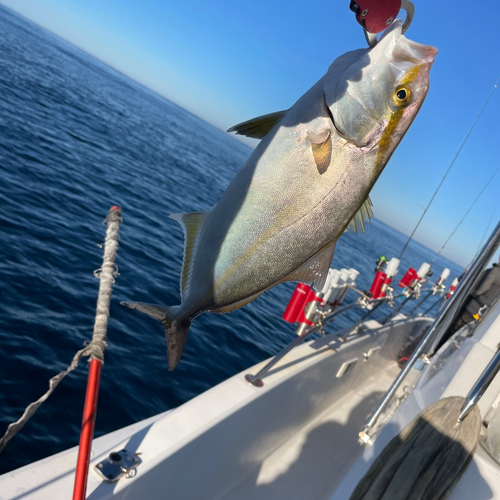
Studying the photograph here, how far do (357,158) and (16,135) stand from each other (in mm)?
18392

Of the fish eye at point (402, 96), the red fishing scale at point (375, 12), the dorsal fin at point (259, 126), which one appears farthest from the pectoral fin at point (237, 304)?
the red fishing scale at point (375, 12)

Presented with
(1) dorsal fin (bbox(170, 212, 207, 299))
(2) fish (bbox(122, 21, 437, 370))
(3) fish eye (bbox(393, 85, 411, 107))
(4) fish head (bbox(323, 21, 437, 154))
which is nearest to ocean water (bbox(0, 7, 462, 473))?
(1) dorsal fin (bbox(170, 212, 207, 299))

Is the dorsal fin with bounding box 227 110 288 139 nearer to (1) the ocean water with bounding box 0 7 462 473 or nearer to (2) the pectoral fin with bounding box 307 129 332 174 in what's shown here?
(2) the pectoral fin with bounding box 307 129 332 174

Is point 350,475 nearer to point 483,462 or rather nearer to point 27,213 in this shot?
point 483,462

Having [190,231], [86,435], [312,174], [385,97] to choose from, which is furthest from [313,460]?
[385,97]

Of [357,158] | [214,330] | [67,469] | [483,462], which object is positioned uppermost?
[357,158]

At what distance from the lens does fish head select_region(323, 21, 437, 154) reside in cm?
128

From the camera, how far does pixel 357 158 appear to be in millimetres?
1298

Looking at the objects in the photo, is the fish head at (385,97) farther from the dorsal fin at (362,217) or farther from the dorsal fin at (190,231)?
the dorsal fin at (190,231)

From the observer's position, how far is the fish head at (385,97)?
4.21 feet

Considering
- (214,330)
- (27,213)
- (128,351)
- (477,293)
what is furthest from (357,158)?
(27,213)

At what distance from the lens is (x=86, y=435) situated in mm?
2057

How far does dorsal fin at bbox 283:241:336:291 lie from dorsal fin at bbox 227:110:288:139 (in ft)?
1.48

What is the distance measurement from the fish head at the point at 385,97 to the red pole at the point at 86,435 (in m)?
1.63
